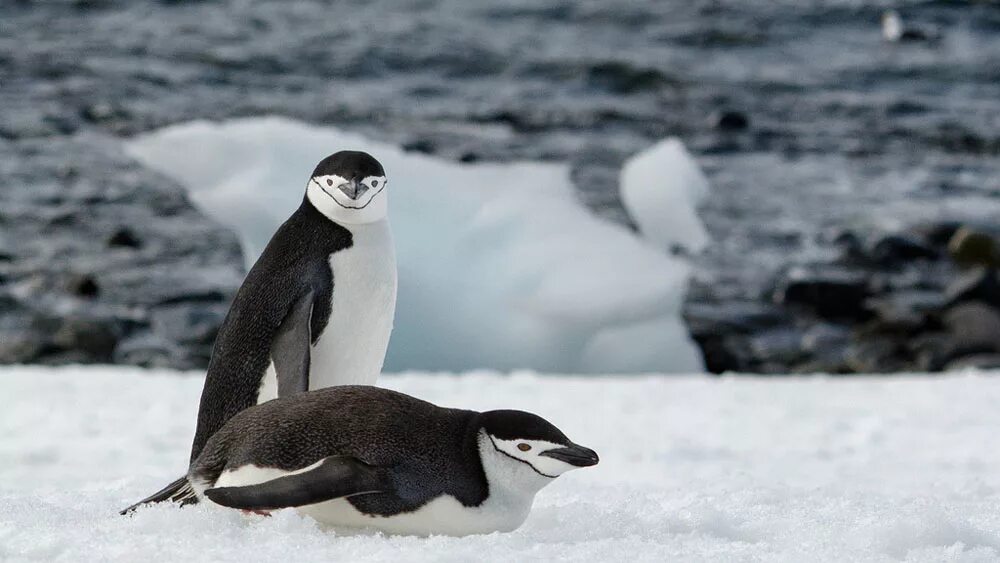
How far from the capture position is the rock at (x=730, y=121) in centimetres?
971

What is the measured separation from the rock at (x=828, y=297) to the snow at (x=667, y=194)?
0.55 metres

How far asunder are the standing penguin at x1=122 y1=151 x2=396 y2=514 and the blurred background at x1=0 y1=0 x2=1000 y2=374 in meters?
3.16

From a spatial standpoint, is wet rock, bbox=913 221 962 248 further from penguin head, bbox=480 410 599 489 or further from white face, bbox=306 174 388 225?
penguin head, bbox=480 410 599 489

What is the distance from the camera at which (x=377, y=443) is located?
63.9 inches

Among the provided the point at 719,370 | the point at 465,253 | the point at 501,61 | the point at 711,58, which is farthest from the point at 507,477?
the point at 711,58

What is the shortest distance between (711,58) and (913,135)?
2.42 m

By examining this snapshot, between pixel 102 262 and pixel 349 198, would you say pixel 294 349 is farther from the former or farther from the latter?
pixel 102 262

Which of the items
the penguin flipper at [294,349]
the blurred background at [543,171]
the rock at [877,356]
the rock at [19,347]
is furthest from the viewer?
the rock at [877,356]

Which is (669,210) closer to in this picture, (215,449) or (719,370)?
(719,370)

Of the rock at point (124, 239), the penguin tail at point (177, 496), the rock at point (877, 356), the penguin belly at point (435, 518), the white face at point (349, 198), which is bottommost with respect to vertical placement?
the rock at point (877, 356)

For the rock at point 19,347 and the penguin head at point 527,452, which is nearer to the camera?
the penguin head at point 527,452

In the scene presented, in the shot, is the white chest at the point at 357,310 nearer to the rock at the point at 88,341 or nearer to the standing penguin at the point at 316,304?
the standing penguin at the point at 316,304

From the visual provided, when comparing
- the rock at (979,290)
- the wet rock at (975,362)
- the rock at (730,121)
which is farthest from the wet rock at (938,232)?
the rock at (730,121)

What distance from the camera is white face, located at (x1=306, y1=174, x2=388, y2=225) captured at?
6.73ft
